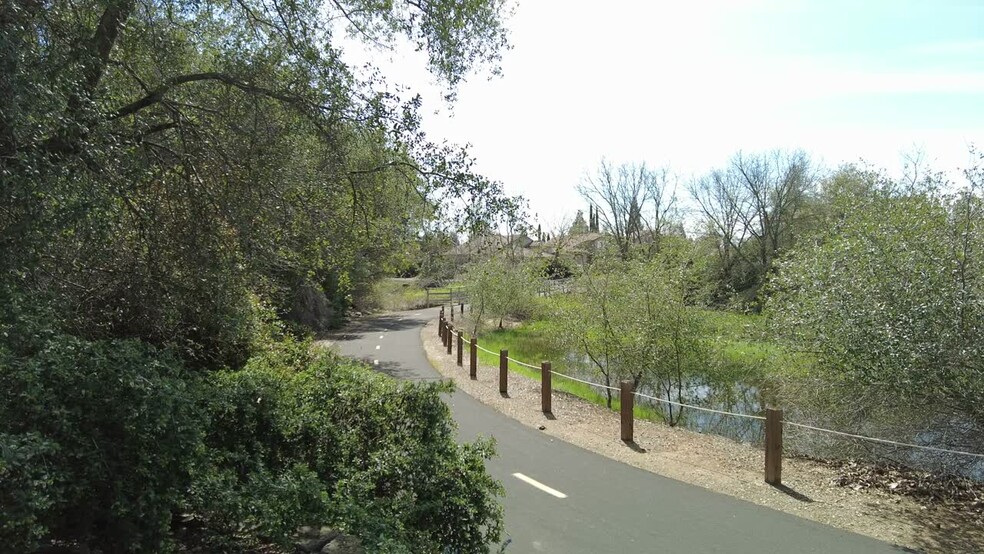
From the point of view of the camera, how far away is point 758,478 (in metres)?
7.61

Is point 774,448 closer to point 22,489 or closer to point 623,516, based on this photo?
point 623,516

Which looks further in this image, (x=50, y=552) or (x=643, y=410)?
(x=643, y=410)

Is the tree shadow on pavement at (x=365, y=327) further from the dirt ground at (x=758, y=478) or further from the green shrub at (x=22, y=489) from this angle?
the green shrub at (x=22, y=489)

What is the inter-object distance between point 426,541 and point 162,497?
154cm

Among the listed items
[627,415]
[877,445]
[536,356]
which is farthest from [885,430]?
[536,356]

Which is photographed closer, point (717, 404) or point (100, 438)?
point (100, 438)

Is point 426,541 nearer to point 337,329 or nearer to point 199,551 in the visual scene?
point 199,551

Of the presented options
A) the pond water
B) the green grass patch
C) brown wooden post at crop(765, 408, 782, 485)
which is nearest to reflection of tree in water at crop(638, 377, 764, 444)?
the pond water

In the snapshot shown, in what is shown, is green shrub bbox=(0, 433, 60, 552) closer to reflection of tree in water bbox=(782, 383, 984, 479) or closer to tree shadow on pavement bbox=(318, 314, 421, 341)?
reflection of tree in water bbox=(782, 383, 984, 479)

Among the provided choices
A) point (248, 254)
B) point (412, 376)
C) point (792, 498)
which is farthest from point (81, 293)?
point (412, 376)

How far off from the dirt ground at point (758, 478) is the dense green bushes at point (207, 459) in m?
4.16

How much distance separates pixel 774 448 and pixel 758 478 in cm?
51

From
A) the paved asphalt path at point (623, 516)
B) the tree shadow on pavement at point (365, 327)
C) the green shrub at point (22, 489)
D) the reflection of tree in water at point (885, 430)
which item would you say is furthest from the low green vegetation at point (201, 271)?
the tree shadow on pavement at point (365, 327)

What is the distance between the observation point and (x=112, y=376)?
3248 millimetres
